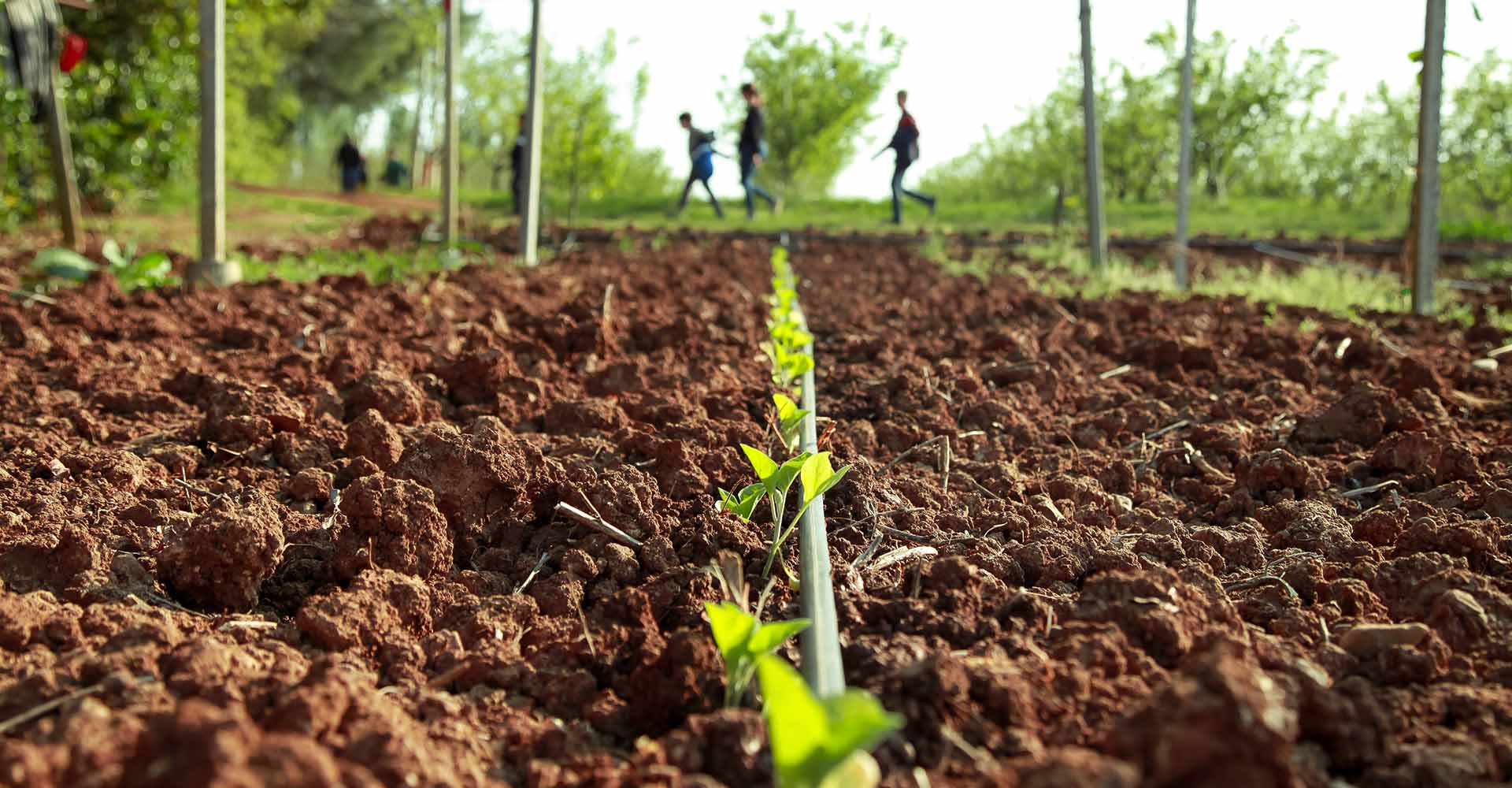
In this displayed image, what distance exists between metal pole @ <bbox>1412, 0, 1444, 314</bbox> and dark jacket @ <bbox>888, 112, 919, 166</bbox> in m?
6.24

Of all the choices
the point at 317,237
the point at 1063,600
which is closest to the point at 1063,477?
the point at 1063,600

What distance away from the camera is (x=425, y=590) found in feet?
7.62

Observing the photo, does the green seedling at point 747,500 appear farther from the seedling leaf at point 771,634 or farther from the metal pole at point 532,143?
the metal pole at point 532,143

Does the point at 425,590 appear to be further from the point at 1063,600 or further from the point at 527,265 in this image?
the point at 527,265

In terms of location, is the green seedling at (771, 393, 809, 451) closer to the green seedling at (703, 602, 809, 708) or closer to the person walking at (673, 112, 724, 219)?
the green seedling at (703, 602, 809, 708)

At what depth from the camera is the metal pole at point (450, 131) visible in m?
11.2

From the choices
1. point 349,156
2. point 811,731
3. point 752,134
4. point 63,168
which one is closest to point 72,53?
point 63,168

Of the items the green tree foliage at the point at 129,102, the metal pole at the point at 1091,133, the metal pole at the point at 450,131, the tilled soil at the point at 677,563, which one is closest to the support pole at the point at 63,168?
the metal pole at the point at 450,131

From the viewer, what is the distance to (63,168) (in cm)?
920

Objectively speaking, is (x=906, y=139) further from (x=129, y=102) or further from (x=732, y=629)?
(x=732, y=629)

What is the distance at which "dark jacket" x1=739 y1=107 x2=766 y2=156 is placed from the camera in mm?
13884

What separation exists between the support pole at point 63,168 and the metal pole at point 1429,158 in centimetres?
1031

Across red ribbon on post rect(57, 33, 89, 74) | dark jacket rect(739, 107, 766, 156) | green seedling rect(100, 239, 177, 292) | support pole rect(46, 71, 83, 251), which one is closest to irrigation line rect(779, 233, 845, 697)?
green seedling rect(100, 239, 177, 292)

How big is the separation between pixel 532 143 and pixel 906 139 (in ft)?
16.1
